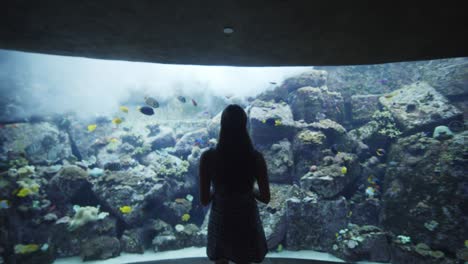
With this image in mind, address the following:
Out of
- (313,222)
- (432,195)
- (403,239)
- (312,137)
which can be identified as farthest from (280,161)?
(432,195)

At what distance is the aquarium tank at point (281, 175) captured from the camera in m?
6.96

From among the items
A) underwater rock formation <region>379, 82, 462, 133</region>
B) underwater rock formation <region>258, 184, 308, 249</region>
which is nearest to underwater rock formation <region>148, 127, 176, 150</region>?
underwater rock formation <region>258, 184, 308, 249</region>

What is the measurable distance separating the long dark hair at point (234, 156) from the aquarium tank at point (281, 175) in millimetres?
5028

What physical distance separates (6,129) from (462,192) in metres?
20.5

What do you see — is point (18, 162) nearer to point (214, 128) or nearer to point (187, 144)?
point (187, 144)

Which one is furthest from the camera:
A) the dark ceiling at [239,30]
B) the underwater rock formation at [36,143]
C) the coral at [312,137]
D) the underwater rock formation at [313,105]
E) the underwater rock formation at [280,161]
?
the underwater rock formation at [313,105]

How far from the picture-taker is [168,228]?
8195 mm

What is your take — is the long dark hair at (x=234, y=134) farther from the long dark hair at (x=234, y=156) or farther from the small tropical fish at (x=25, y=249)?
the small tropical fish at (x=25, y=249)

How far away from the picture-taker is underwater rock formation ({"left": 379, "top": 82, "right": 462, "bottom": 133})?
36.2 ft

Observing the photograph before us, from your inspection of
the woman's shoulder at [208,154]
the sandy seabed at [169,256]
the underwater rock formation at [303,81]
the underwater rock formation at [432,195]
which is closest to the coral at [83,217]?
the sandy seabed at [169,256]

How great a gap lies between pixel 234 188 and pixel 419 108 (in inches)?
554

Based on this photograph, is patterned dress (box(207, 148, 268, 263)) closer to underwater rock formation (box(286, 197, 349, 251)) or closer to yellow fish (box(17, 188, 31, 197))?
underwater rock formation (box(286, 197, 349, 251))

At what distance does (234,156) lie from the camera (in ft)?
7.07

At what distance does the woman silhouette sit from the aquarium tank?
15.3ft
